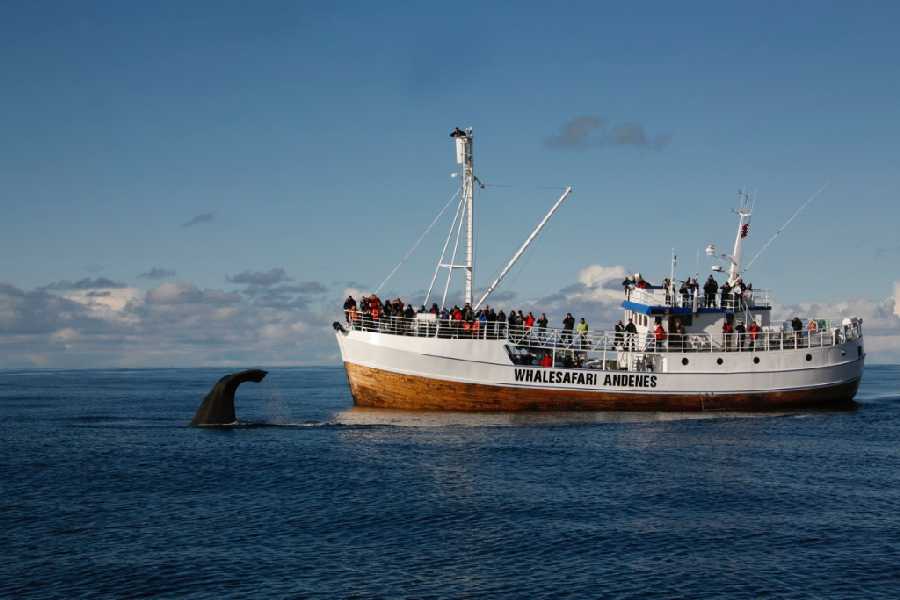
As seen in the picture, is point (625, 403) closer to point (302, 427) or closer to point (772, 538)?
point (302, 427)

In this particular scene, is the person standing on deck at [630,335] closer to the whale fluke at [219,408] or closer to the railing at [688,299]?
the railing at [688,299]

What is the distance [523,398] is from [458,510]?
71.7ft

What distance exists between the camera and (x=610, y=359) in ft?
173

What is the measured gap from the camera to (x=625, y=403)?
50406mm

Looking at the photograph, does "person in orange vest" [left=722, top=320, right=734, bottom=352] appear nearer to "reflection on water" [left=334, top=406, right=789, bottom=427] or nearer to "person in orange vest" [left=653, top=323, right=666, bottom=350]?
"person in orange vest" [left=653, top=323, right=666, bottom=350]

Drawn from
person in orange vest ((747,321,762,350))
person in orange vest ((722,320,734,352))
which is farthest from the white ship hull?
person in orange vest ((722,320,734,352))

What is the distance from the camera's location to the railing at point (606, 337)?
4903cm

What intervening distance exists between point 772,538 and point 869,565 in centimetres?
303

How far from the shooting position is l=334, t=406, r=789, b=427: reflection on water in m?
46.1

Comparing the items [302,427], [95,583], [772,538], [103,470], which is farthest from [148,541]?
[302,427]

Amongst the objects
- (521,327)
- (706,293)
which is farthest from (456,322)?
(706,293)

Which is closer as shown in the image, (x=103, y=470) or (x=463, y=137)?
(x=103, y=470)

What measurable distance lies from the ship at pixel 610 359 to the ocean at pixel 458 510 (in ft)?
9.83

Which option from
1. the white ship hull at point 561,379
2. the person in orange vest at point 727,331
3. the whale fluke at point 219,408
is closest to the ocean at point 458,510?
the whale fluke at point 219,408
